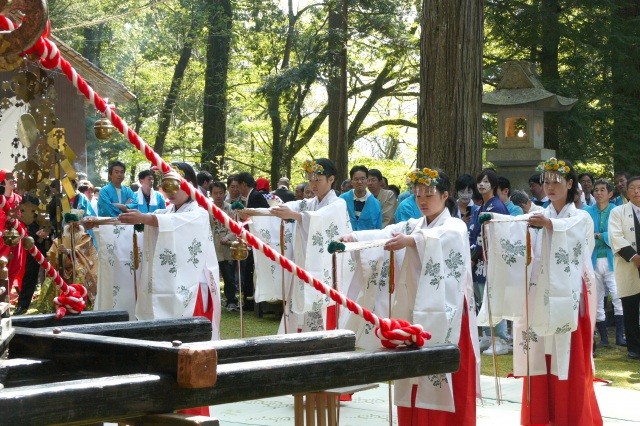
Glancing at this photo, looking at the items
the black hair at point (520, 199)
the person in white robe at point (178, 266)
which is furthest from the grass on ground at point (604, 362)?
the person in white robe at point (178, 266)

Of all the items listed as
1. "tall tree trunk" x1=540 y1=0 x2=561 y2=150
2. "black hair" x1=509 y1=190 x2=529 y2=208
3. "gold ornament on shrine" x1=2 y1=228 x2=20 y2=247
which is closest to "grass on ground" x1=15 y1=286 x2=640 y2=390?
"black hair" x1=509 y1=190 x2=529 y2=208

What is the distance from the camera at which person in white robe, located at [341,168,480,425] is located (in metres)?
6.24

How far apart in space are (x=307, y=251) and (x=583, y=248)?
229 cm

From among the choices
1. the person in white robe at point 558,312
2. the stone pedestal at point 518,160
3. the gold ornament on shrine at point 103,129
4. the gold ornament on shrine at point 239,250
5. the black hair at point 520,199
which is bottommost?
the person in white robe at point 558,312

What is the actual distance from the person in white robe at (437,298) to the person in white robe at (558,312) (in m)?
0.72

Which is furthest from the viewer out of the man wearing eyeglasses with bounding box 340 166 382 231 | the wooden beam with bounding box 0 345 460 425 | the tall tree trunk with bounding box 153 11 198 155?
the tall tree trunk with bounding box 153 11 198 155

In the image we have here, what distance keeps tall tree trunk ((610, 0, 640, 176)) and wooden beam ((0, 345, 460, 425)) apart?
1443cm

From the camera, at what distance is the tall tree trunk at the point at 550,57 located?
1681 centimetres

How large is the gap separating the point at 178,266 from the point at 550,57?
12227 mm

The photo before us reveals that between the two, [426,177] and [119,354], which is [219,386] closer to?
[119,354]

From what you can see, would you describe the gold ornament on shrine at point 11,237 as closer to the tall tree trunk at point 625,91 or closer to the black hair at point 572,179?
the black hair at point 572,179

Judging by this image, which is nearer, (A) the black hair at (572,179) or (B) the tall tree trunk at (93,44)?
(A) the black hair at (572,179)

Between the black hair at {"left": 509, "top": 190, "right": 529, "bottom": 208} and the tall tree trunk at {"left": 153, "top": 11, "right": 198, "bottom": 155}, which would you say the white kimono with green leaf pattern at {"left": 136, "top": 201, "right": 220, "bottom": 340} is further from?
the tall tree trunk at {"left": 153, "top": 11, "right": 198, "bottom": 155}

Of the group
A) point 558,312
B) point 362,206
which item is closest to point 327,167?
point 558,312
